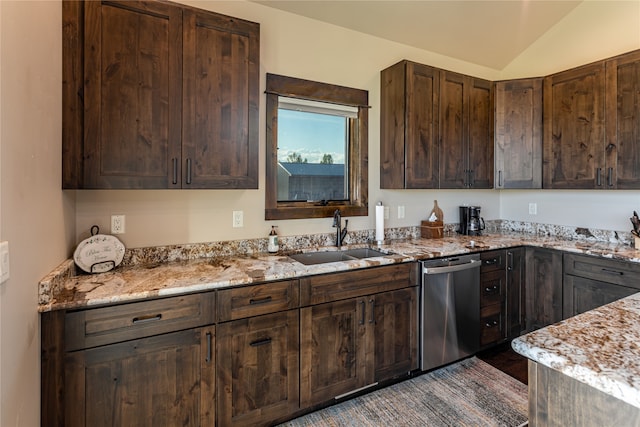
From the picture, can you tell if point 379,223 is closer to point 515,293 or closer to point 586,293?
point 515,293

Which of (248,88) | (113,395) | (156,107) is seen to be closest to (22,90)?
(156,107)

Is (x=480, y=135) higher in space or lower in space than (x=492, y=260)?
higher

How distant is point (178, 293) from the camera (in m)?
1.68

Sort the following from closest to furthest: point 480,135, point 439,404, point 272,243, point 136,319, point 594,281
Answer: point 136,319
point 439,404
point 272,243
point 594,281
point 480,135

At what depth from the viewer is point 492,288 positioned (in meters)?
2.94

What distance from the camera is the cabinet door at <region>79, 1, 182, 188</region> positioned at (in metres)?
1.72

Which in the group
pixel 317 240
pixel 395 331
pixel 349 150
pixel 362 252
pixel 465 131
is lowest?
pixel 395 331

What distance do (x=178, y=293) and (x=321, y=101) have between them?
1888mm

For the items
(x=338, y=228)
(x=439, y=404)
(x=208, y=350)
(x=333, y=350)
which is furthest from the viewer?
(x=338, y=228)

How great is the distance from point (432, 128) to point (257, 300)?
7.06 ft

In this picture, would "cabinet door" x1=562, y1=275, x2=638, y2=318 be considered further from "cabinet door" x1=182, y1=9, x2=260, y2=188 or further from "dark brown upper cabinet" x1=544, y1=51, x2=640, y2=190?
"cabinet door" x1=182, y1=9, x2=260, y2=188

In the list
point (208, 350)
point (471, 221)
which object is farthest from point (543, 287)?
point (208, 350)

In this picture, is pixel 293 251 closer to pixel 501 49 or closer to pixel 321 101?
pixel 321 101

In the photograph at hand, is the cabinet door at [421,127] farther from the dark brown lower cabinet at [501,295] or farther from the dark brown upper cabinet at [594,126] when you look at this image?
the dark brown upper cabinet at [594,126]
